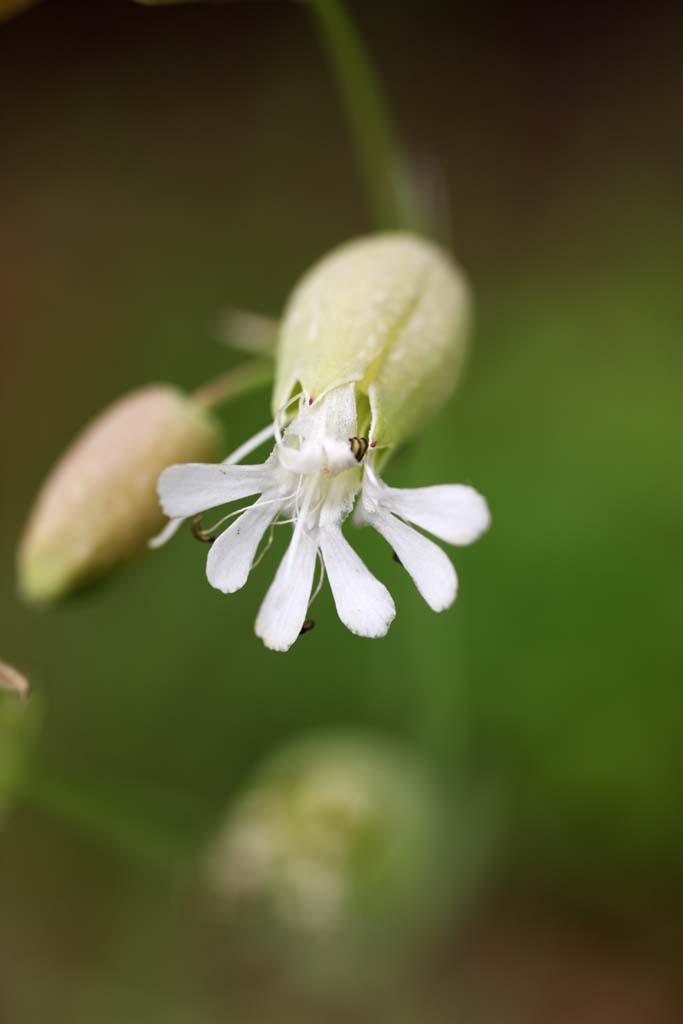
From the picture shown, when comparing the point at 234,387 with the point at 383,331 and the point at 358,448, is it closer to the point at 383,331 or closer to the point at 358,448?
the point at 383,331

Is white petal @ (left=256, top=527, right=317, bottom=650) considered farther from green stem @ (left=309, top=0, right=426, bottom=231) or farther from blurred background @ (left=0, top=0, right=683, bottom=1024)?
blurred background @ (left=0, top=0, right=683, bottom=1024)

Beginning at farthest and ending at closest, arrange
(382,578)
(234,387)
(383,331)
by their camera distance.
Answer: (382,578), (234,387), (383,331)

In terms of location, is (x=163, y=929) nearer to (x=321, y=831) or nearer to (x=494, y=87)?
(x=321, y=831)

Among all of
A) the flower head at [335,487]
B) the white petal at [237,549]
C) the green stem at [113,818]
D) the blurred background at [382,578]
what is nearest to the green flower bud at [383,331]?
the flower head at [335,487]

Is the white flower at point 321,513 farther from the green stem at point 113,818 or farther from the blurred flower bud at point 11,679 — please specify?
the green stem at point 113,818

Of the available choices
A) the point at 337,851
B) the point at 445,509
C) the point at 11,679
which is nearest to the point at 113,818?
the point at 337,851

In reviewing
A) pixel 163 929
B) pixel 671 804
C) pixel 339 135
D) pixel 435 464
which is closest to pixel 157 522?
pixel 435 464
